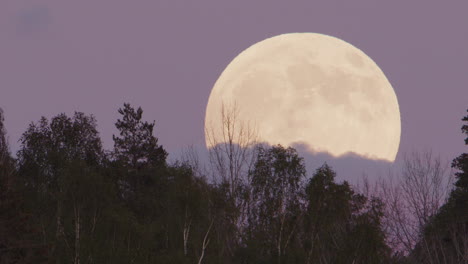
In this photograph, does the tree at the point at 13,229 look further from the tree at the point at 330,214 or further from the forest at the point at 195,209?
the tree at the point at 330,214

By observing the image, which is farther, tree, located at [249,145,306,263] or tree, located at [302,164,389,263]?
tree, located at [249,145,306,263]

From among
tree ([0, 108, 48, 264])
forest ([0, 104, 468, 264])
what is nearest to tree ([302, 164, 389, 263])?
forest ([0, 104, 468, 264])

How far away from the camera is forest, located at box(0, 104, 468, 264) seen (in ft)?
123

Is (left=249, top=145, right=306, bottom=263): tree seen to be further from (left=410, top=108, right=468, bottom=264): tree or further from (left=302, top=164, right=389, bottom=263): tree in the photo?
(left=410, top=108, right=468, bottom=264): tree

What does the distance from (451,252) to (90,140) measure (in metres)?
26.0

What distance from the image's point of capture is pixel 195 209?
41406 millimetres

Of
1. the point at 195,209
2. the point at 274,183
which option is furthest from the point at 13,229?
the point at 274,183

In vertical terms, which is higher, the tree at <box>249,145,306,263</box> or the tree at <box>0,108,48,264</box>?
the tree at <box>249,145,306,263</box>

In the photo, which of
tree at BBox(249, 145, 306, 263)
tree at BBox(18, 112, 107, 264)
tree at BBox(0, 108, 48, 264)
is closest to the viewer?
tree at BBox(0, 108, 48, 264)

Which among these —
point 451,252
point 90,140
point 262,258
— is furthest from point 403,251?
point 90,140

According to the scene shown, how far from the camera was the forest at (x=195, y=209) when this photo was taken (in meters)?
37.5

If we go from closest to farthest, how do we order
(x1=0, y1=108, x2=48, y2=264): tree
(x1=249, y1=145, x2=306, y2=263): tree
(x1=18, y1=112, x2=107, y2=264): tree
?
1. (x1=0, y1=108, x2=48, y2=264): tree
2. (x1=18, y1=112, x2=107, y2=264): tree
3. (x1=249, y1=145, x2=306, y2=263): tree

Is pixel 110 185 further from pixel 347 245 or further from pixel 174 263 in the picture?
pixel 347 245

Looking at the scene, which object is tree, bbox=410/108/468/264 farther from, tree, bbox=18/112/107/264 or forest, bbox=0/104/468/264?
tree, bbox=18/112/107/264
